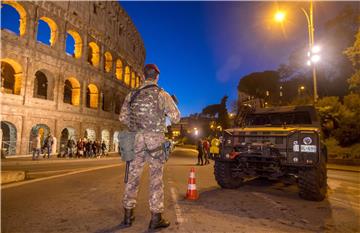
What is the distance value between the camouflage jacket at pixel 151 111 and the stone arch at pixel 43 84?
2314cm

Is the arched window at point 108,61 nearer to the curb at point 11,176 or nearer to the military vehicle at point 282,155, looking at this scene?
the curb at point 11,176

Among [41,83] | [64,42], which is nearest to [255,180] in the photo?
[64,42]

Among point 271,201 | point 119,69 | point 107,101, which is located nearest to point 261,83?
point 119,69

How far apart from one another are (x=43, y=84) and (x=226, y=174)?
2659 centimetres

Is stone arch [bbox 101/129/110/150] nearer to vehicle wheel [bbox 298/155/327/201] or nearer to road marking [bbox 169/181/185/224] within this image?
road marking [bbox 169/181/185/224]

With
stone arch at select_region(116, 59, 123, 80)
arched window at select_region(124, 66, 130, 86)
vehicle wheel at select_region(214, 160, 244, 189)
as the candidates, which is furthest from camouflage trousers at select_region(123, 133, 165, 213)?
arched window at select_region(124, 66, 130, 86)

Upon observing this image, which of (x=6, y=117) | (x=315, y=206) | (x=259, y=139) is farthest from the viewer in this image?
(x=6, y=117)

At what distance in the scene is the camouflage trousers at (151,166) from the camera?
371cm

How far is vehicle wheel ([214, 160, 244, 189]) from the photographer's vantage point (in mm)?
6836

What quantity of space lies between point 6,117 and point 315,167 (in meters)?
21.6

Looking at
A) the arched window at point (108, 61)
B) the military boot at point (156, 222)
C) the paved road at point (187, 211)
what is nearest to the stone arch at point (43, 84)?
the arched window at point (108, 61)

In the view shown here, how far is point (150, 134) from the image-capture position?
383 centimetres

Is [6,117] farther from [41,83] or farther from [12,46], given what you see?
[41,83]

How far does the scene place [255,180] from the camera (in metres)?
8.79
